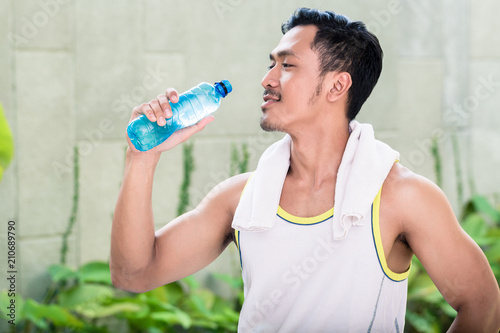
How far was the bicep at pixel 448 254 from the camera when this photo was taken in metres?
1.54

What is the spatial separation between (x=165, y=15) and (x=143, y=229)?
185 cm

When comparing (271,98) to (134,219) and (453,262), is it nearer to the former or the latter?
(134,219)

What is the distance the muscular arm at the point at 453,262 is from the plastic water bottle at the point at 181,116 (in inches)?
23.4

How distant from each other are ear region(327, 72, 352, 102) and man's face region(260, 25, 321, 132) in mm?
46

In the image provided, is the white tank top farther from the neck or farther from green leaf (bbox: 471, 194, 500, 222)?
green leaf (bbox: 471, 194, 500, 222)

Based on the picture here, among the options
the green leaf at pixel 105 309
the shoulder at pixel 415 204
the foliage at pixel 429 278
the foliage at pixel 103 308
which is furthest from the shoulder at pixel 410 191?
the foliage at pixel 429 278

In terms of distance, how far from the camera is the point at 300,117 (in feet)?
5.68

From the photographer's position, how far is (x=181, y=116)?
1.65 m

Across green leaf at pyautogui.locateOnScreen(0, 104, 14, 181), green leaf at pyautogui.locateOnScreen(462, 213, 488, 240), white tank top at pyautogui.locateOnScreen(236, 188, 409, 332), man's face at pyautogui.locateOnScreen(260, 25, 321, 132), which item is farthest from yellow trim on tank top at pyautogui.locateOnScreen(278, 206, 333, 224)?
green leaf at pyautogui.locateOnScreen(462, 213, 488, 240)

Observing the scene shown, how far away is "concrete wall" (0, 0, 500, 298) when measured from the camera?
293 cm

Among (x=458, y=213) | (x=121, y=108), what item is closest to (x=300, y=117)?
(x=121, y=108)

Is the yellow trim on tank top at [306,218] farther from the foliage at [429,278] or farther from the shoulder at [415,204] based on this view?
the foliage at [429,278]

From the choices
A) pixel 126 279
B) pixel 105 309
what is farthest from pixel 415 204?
pixel 105 309

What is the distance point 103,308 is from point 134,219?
152 centimetres
